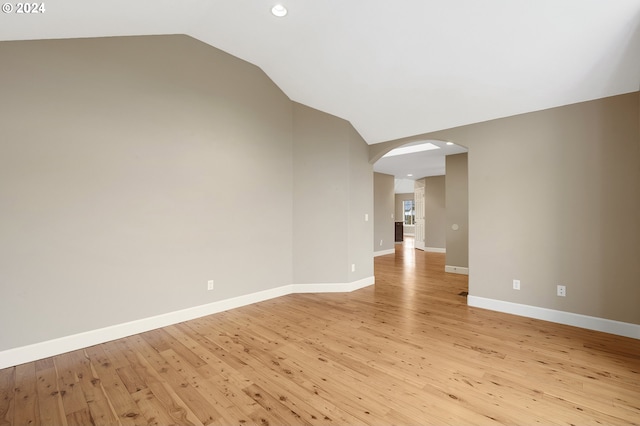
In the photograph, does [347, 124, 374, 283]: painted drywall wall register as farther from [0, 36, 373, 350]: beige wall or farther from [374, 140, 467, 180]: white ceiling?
[374, 140, 467, 180]: white ceiling

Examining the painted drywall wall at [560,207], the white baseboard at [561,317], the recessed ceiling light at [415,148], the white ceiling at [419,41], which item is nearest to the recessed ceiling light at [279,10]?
the white ceiling at [419,41]

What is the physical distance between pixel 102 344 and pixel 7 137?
2.03 meters

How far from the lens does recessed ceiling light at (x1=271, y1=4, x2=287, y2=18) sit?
272 centimetres

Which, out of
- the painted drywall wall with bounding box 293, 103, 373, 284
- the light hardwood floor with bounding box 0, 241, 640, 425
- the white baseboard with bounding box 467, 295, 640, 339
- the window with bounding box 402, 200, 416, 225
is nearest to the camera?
the light hardwood floor with bounding box 0, 241, 640, 425

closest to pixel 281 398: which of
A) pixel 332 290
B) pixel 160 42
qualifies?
pixel 332 290

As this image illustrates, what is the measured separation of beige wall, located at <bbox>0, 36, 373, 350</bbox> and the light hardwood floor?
1.81 feet

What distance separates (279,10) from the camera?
2758mm

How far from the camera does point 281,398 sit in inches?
73.0

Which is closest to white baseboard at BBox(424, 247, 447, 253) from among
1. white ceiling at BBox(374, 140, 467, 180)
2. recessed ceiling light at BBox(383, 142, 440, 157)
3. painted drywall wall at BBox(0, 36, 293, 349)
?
white ceiling at BBox(374, 140, 467, 180)

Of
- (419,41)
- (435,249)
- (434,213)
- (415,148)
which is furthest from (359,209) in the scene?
(435,249)

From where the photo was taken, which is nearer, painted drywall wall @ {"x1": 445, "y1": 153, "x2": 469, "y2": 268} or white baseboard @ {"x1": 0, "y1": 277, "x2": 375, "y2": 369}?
white baseboard @ {"x1": 0, "y1": 277, "x2": 375, "y2": 369}

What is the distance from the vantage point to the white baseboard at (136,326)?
2.34 m

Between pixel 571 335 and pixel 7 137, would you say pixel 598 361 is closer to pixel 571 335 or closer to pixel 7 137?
pixel 571 335

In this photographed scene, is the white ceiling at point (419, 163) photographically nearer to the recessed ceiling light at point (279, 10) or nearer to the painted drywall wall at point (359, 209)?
the painted drywall wall at point (359, 209)
